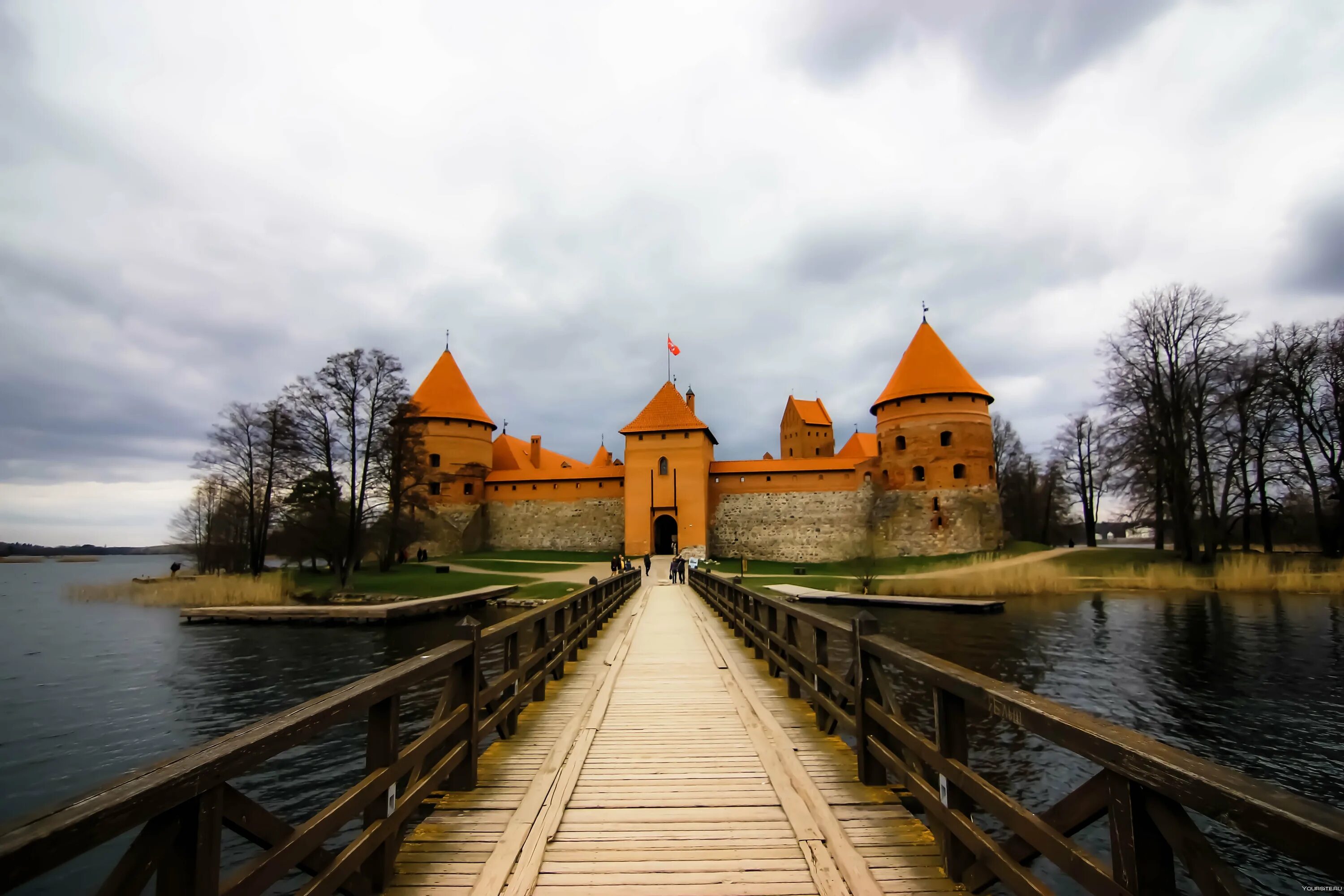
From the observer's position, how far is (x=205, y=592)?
20.8 metres

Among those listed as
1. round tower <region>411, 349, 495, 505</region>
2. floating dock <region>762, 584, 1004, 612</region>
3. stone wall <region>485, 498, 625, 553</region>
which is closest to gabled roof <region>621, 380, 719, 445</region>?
stone wall <region>485, 498, 625, 553</region>

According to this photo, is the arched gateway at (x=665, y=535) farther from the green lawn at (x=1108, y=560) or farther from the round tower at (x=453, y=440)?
the green lawn at (x=1108, y=560)

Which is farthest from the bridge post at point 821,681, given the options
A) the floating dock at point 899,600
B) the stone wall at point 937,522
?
the stone wall at point 937,522

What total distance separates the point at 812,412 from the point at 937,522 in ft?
83.0

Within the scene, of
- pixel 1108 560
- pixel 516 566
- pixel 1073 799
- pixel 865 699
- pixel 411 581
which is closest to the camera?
pixel 1073 799

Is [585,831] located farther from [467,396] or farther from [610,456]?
[610,456]

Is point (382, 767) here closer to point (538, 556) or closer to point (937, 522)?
point (937, 522)

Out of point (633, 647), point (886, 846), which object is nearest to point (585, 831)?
point (886, 846)

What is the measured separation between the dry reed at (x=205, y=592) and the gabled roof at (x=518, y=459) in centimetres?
1570

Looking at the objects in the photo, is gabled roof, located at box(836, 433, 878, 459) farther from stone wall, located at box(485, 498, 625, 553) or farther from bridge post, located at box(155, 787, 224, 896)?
bridge post, located at box(155, 787, 224, 896)

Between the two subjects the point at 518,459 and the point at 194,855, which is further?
the point at 518,459

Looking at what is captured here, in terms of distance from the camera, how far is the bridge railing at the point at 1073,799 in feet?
4.62

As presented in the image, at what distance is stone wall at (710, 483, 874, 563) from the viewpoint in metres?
33.1

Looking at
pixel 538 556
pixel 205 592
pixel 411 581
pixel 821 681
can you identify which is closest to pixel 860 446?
pixel 538 556
